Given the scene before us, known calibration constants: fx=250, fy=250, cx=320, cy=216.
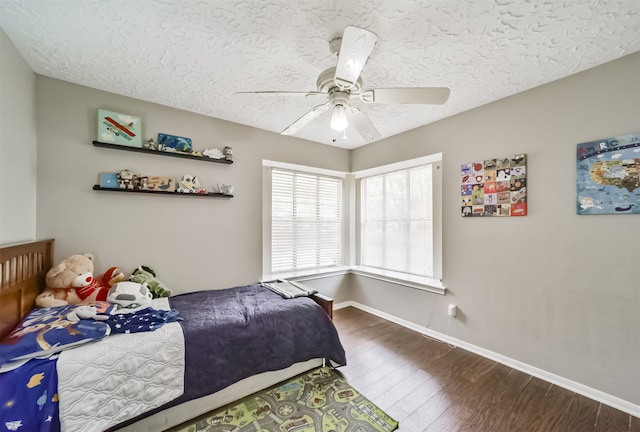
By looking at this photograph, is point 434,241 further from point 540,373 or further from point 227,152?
point 227,152

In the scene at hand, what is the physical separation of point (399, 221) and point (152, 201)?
2.89 m

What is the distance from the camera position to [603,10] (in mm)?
1353

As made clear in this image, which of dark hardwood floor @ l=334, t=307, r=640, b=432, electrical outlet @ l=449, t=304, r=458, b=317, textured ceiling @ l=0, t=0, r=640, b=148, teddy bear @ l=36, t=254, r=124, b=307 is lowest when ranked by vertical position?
dark hardwood floor @ l=334, t=307, r=640, b=432

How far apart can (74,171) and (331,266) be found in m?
3.09

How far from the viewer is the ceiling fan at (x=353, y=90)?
1162 mm

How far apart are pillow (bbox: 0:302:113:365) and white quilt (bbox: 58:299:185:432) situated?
0.17 feet

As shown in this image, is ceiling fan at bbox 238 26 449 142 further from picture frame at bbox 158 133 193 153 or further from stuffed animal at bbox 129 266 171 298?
stuffed animal at bbox 129 266 171 298

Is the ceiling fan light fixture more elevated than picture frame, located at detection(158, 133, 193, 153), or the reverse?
picture frame, located at detection(158, 133, 193, 153)

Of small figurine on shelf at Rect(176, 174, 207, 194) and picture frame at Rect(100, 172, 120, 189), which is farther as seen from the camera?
small figurine on shelf at Rect(176, 174, 207, 194)

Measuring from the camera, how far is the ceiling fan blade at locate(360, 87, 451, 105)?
4.88 feet

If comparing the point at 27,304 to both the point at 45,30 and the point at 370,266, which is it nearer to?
the point at 45,30

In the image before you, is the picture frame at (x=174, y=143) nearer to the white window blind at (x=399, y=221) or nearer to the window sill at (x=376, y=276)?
the window sill at (x=376, y=276)

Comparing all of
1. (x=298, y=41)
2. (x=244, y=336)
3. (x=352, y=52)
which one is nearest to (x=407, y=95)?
(x=352, y=52)

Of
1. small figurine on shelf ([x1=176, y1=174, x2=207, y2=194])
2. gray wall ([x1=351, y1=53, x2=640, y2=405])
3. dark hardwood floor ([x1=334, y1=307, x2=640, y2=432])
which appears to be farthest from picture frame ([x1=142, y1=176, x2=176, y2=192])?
gray wall ([x1=351, y1=53, x2=640, y2=405])
